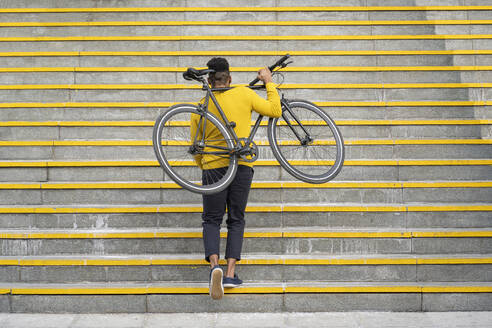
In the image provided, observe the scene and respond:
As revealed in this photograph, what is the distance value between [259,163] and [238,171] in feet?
3.92

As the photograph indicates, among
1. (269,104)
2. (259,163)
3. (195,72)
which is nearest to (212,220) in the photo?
(269,104)

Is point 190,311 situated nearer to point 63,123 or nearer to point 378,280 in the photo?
point 378,280

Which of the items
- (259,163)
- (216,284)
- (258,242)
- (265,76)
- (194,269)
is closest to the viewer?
(216,284)

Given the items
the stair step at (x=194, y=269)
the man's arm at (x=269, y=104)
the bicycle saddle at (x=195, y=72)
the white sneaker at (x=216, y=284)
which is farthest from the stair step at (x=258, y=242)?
the bicycle saddle at (x=195, y=72)

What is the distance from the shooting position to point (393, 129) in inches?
205

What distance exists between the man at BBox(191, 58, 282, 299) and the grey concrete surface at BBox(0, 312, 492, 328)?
0.32 m

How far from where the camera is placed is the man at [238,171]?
12.0 feet

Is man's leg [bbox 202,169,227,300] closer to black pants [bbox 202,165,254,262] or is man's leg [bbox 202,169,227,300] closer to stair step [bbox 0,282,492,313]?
black pants [bbox 202,165,254,262]

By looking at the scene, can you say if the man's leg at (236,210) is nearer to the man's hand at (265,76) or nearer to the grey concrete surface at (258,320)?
the grey concrete surface at (258,320)

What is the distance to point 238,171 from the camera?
3.69 meters

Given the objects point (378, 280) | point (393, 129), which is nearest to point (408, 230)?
point (378, 280)

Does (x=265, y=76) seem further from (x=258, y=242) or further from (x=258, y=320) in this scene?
(x=258, y=320)

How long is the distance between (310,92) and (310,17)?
1378 millimetres

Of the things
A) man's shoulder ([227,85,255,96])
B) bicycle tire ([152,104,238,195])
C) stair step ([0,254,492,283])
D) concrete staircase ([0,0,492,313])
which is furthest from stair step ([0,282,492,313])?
man's shoulder ([227,85,255,96])
